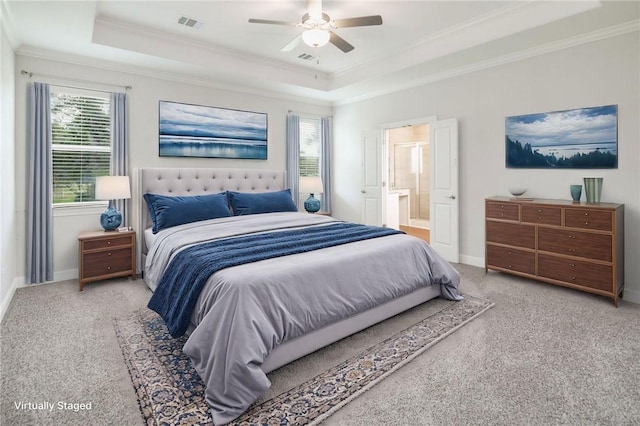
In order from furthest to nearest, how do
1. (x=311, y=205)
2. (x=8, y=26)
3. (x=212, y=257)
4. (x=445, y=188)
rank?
(x=311, y=205) < (x=445, y=188) < (x=8, y=26) < (x=212, y=257)

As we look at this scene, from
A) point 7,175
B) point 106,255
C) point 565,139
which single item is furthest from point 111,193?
point 565,139

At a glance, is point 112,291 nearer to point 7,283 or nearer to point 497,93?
point 7,283

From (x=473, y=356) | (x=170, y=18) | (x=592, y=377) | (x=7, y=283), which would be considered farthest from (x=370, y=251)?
(x=7, y=283)

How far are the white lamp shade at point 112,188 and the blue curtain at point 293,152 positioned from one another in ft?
8.33

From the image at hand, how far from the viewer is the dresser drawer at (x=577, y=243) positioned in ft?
10.7

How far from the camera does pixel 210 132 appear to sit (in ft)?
16.5

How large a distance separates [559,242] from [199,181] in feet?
14.1

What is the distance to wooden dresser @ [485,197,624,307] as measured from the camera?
3.25 meters

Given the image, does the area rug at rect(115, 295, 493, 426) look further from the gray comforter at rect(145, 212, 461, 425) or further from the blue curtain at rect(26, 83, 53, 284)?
the blue curtain at rect(26, 83, 53, 284)

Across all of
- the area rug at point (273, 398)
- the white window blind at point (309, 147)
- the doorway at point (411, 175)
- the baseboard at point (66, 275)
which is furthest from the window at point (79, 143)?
the doorway at point (411, 175)

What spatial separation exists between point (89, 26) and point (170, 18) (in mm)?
744

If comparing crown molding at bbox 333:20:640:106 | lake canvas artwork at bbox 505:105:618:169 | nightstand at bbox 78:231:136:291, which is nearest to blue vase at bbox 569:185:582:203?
lake canvas artwork at bbox 505:105:618:169

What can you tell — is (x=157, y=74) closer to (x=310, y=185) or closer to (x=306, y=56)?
(x=306, y=56)

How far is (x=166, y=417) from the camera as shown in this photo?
178 cm
